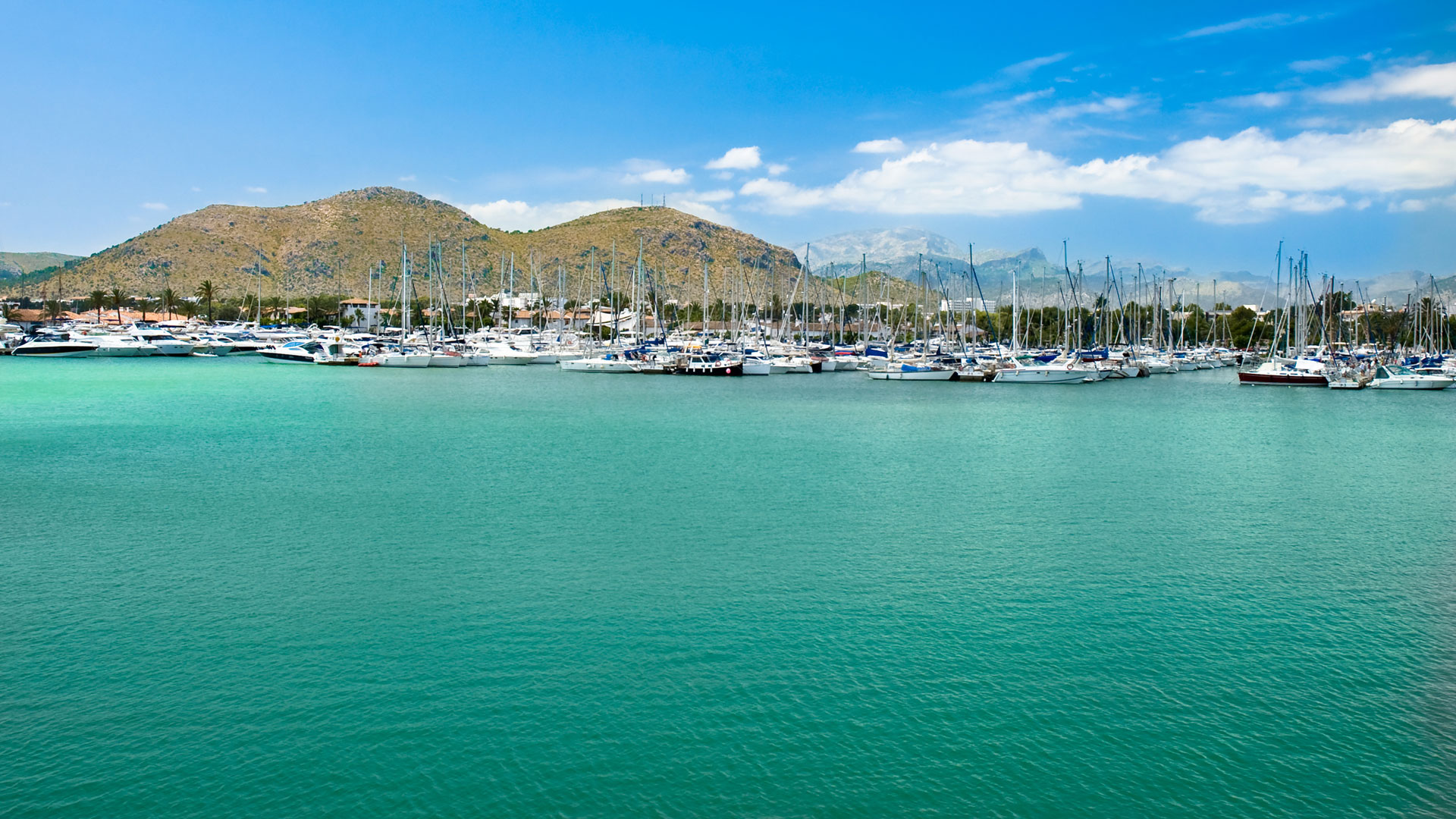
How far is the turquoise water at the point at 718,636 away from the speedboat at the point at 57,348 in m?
79.3

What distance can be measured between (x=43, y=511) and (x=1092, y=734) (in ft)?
83.0

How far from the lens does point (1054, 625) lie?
17234 mm

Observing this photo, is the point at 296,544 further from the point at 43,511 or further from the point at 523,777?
the point at 523,777

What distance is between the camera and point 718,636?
16.5m

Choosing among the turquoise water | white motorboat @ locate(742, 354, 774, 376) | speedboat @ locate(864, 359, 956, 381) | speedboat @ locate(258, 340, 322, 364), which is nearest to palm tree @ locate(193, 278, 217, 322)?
speedboat @ locate(258, 340, 322, 364)

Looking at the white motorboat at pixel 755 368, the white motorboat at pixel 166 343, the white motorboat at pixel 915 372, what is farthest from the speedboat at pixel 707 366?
the white motorboat at pixel 166 343

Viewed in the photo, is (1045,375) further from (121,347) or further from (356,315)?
(356,315)

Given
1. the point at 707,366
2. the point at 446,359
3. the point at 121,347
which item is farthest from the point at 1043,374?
the point at 121,347

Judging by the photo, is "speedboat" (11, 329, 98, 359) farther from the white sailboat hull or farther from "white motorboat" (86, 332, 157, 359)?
the white sailboat hull

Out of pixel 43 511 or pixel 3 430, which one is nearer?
pixel 43 511

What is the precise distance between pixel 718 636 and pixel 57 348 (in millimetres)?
110510

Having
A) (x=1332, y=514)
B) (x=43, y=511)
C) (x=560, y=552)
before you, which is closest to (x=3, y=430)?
(x=43, y=511)

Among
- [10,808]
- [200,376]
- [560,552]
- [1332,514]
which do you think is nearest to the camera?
[10,808]

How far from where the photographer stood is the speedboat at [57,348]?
332ft
